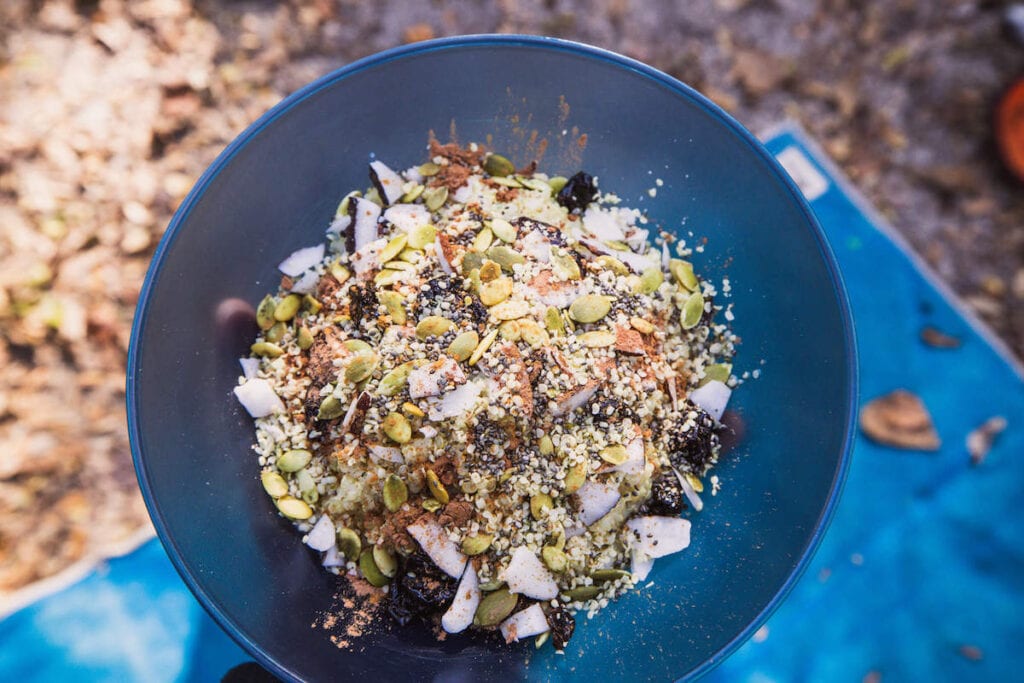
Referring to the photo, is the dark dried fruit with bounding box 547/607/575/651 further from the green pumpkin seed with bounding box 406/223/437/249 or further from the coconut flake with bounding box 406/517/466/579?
the green pumpkin seed with bounding box 406/223/437/249

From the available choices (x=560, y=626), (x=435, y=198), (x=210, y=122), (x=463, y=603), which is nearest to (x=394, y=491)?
(x=463, y=603)

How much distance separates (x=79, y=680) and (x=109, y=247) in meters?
0.79

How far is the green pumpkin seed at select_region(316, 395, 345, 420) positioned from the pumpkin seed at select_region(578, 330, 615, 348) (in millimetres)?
287

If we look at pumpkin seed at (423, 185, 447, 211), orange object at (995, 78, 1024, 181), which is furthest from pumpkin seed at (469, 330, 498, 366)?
orange object at (995, 78, 1024, 181)

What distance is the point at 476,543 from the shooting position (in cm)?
78

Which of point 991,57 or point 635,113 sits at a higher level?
point 635,113

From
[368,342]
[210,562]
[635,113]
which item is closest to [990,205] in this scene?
[635,113]

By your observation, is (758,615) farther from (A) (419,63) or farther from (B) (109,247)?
(B) (109,247)

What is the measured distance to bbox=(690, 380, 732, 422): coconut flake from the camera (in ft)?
2.83

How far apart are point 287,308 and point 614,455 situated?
452 mm

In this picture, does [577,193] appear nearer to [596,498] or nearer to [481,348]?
[481,348]

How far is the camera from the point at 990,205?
1.57m

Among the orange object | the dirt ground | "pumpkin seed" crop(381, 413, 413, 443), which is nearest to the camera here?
"pumpkin seed" crop(381, 413, 413, 443)

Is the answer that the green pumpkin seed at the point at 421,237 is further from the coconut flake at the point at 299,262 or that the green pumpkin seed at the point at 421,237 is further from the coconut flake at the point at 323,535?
the coconut flake at the point at 323,535
